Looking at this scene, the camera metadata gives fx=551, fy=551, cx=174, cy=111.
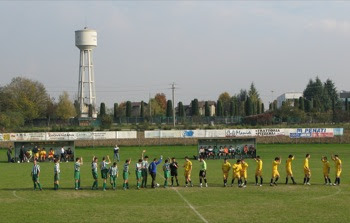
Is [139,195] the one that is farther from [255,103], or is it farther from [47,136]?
[255,103]

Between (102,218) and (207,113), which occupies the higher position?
(207,113)

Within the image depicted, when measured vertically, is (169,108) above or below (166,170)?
above

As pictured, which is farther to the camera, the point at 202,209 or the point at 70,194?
the point at 70,194

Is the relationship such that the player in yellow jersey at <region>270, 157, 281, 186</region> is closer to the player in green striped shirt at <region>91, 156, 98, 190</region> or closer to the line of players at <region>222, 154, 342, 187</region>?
the line of players at <region>222, 154, 342, 187</region>

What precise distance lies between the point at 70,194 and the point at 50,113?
8589 centimetres

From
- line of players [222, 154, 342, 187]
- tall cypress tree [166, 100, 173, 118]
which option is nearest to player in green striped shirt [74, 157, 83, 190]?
line of players [222, 154, 342, 187]

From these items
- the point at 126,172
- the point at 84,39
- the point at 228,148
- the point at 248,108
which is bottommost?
the point at 126,172

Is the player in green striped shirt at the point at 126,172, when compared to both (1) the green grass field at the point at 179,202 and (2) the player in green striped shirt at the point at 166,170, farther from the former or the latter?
(2) the player in green striped shirt at the point at 166,170

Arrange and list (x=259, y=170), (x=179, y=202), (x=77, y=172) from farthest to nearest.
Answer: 1. (x=259, y=170)
2. (x=77, y=172)
3. (x=179, y=202)

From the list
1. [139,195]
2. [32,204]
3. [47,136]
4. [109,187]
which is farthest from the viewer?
[47,136]

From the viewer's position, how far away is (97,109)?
130 meters

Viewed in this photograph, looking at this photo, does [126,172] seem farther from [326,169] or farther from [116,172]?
[326,169]

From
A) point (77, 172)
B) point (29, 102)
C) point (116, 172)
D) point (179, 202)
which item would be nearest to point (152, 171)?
point (116, 172)

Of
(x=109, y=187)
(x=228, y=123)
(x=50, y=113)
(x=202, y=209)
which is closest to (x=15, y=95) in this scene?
(x=50, y=113)
